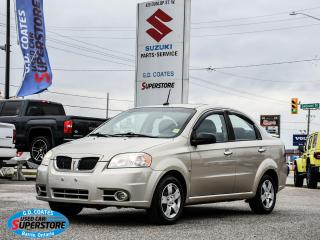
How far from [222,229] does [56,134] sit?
11022mm

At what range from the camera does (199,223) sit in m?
9.28

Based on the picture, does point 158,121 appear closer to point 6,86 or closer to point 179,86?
point 179,86

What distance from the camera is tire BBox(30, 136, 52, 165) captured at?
64.2 ft

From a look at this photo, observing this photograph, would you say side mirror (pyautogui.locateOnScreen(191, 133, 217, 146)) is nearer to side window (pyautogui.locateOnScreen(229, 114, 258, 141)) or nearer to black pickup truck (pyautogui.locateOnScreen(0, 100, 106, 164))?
side window (pyautogui.locateOnScreen(229, 114, 258, 141))

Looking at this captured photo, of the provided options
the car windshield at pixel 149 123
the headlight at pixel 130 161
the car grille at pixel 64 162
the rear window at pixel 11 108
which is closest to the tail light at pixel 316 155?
the rear window at pixel 11 108

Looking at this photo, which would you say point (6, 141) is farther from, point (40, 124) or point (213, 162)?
point (213, 162)

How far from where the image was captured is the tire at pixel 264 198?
35.7 ft

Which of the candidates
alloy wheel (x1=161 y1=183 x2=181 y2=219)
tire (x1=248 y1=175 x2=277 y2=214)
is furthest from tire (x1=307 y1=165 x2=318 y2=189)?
alloy wheel (x1=161 y1=183 x2=181 y2=219)

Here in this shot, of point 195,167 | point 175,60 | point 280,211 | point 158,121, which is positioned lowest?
point 280,211

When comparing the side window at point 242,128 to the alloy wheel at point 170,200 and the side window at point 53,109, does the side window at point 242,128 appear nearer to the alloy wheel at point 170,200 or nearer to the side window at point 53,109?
the alloy wheel at point 170,200

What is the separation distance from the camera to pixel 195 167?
948cm

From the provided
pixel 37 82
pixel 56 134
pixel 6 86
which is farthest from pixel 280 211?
pixel 6 86

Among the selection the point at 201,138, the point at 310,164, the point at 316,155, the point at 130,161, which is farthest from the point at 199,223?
the point at 310,164

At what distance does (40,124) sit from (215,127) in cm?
1011
